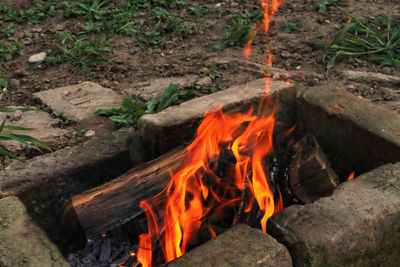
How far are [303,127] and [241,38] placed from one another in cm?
183

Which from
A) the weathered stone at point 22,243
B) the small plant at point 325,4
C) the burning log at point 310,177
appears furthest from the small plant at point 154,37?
the weathered stone at point 22,243

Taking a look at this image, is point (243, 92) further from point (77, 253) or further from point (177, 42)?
point (177, 42)

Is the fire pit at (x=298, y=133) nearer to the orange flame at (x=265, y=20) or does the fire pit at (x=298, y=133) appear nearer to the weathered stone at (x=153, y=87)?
the weathered stone at (x=153, y=87)

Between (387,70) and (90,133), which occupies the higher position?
(90,133)

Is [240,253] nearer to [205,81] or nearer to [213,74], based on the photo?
[205,81]

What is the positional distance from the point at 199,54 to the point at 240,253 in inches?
107

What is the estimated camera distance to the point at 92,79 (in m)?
3.82

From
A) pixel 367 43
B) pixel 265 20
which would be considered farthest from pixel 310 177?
pixel 265 20

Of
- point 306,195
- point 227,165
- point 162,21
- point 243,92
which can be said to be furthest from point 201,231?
point 162,21

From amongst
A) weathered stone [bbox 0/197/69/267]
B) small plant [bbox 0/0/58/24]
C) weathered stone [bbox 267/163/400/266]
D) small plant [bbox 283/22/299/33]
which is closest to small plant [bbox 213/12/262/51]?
small plant [bbox 283/22/299/33]

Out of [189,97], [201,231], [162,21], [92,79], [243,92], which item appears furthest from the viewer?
[162,21]

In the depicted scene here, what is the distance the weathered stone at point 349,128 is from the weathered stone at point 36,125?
57.2 inches

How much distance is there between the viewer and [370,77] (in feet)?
12.0

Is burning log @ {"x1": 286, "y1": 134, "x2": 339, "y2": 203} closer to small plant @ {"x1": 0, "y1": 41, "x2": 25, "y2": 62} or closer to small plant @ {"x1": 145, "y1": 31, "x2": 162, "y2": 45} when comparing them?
small plant @ {"x1": 145, "y1": 31, "x2": 162, "y2": 45}
